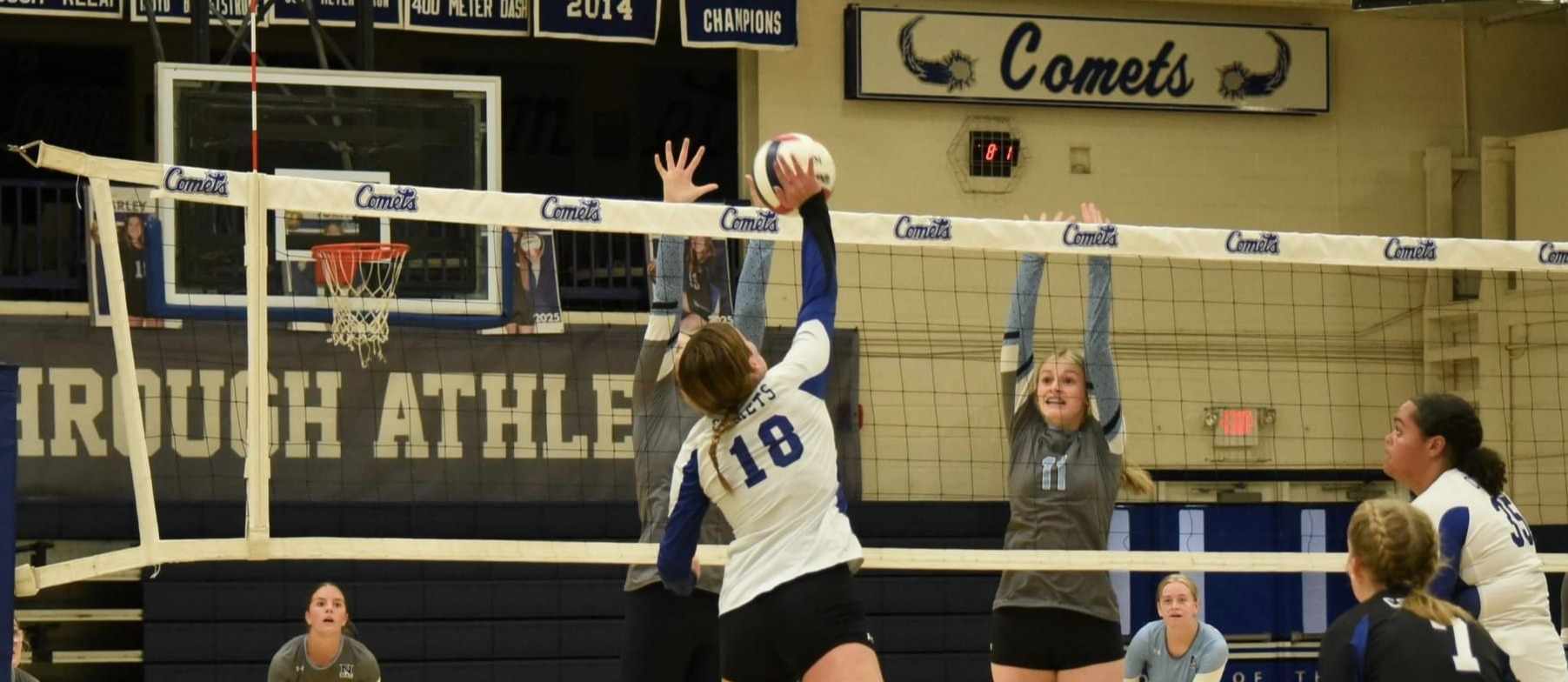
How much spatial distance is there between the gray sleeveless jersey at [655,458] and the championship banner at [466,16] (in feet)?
25.7

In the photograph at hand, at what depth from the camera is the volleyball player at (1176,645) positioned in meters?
8.96

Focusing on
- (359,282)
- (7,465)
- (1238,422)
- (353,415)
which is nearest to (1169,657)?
(359,282)

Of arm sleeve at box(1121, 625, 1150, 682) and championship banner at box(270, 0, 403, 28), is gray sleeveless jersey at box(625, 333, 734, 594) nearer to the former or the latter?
arm sleeve at box(1121, 625, 1150, 682)

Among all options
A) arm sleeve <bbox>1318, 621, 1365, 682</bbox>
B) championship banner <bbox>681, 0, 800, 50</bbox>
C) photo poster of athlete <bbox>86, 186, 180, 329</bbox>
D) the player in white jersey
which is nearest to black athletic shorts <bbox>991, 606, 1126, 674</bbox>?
the player in white jersey

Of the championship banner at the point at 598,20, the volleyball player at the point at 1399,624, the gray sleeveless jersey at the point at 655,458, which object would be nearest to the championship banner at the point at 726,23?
the championship banner at the point at 598,20

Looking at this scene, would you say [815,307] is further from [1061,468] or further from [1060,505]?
[1060,505]

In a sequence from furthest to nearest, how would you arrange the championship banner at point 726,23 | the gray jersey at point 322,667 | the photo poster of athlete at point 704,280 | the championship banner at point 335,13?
1. the championship banner at point 726,23
2. the championship banner at point 335,13
3. the gray jersey at point 322,667
4. the photo poster of athlete at point 704,280

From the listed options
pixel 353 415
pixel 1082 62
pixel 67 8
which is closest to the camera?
pixel 353 415

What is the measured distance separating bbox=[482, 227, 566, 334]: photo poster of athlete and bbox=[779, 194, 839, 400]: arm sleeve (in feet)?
25.2

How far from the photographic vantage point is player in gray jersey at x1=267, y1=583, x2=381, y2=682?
954 cm

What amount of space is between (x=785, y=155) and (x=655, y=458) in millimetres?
1795

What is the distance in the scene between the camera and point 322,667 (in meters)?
9.57

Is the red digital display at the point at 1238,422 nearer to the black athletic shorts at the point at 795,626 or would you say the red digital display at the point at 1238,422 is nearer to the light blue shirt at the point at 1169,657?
the light blue shirt at the point at 1169,657

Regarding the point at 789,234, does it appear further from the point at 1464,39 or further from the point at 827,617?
the point at 1464,39
